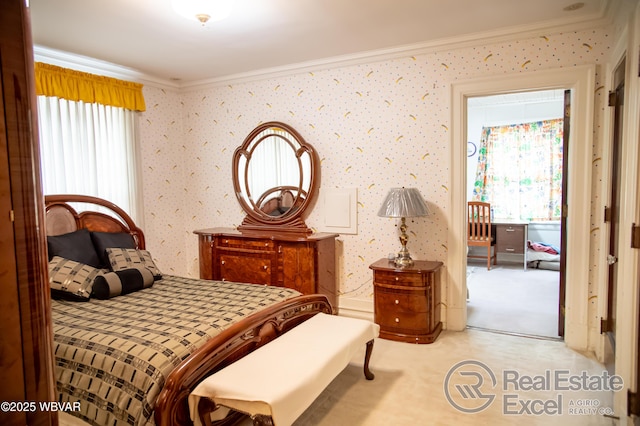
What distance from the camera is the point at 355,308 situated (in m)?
4.15

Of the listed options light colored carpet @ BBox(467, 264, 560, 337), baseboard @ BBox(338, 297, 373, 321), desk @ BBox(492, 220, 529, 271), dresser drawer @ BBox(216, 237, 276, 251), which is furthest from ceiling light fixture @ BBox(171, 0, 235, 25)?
desk @ BBox(492, 220, 529, 271)

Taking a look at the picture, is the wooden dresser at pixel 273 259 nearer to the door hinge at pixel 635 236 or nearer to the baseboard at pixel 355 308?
the baseboard at pixel 355 308

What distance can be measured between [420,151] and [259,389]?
2687mm

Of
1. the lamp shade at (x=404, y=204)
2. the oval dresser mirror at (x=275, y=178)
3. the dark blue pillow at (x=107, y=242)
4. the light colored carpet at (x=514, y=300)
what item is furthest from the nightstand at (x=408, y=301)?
the dark blue pillow at (x=107, y=242)

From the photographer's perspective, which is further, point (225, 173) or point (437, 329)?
point (225, 173)

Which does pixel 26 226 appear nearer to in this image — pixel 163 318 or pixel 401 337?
pixel 163 318

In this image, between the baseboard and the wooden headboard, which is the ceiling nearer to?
the wooden headboard

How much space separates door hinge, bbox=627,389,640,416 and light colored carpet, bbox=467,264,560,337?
62.8 inches

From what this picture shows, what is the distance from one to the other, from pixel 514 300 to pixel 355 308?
1955mm

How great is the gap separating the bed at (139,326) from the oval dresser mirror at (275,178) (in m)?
1.33

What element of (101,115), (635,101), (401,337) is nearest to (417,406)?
(401,337)

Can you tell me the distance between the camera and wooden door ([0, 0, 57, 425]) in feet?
2.49

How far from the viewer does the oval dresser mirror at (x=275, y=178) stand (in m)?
4.29

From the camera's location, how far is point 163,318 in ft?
7.76
